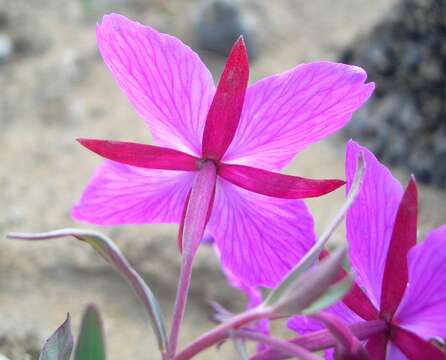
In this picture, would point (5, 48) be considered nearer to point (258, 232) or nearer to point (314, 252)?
point (258, 232)

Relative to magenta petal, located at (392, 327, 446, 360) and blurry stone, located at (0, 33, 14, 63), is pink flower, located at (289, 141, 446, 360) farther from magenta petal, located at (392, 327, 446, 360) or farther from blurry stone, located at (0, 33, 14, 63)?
blurry stone, located at (0, 33, 14, 63)

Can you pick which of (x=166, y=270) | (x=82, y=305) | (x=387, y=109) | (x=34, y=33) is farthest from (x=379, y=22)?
(x=34, y=33)

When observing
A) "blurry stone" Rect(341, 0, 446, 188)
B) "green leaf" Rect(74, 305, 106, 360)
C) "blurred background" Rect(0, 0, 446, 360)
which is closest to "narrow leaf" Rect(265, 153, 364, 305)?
"green leaf" Rect(74, 305, 106, 360)

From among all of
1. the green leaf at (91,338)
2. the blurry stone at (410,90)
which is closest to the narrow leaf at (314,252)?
the green leaf at (91,338)

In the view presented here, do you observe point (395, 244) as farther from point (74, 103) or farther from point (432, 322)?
point (74, 103)

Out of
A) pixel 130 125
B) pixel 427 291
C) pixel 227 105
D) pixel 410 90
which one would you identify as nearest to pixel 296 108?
pixel 227 105

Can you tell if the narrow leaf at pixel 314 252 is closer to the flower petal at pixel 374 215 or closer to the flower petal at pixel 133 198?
the flower petal at pixel 374 215
